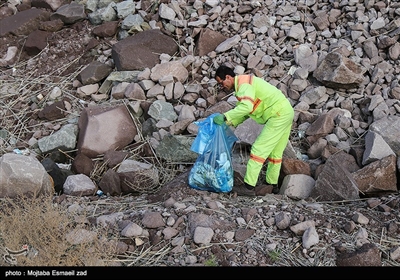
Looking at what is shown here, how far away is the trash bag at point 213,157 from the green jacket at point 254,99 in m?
0.21

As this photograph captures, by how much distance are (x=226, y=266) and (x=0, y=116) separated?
15.6 feet

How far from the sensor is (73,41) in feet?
27.3

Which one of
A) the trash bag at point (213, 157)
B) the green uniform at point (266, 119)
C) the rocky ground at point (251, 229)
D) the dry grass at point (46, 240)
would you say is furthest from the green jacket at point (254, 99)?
the dry grass at point (46, 240)

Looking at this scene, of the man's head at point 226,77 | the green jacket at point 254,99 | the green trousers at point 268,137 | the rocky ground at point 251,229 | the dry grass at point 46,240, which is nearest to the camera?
the dry grass at point 46,240

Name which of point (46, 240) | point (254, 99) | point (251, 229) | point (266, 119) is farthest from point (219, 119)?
point (46, 240)

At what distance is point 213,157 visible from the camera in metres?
5.21

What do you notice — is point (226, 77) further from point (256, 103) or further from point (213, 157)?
point (213, 157)

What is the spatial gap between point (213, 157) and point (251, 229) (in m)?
1.09

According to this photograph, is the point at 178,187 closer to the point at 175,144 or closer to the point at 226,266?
the point at 175,144

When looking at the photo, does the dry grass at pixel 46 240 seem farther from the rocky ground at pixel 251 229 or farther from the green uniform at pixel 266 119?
the green uniform at pixel 266 119

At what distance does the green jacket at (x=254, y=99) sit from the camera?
194 inches

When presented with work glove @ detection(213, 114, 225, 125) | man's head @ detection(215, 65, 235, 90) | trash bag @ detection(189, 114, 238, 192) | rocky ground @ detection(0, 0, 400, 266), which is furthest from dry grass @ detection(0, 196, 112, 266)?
man's head @ detection(215, 65, 235, 90)

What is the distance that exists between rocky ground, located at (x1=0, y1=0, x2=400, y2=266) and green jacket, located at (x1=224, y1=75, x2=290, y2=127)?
0.85 m

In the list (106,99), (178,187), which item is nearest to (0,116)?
(106,99)
